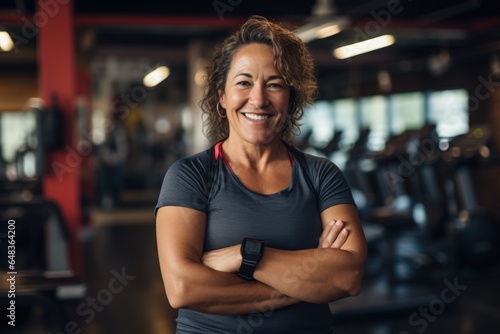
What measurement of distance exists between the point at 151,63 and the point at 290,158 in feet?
35.0

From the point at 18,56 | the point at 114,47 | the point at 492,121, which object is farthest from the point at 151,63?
the point at 492,121

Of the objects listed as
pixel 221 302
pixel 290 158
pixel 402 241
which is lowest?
pixel 402 241

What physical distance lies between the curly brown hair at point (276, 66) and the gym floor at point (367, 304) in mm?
2467

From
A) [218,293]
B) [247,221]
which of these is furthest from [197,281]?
[247,221]

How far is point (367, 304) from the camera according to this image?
4.10 meters

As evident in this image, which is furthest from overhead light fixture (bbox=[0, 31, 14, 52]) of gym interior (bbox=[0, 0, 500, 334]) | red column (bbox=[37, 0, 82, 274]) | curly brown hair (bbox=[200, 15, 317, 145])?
curly brown hair (bbox=[200, 15, 317, 145])

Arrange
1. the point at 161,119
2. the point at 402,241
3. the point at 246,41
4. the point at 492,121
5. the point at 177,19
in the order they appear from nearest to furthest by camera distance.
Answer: the point at 246,41, the point at 177,19, the point at 402,241, the point at 492,121, the point at 161,119

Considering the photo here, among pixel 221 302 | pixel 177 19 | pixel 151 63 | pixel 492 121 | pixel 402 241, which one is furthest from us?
pixel 151 63

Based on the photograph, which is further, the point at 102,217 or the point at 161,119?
the point at 161,119

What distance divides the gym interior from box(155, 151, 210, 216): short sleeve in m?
0.29

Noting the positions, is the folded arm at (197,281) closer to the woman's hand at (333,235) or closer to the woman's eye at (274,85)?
the woman's hand at (333,235)

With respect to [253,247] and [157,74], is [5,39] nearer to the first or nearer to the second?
[253,247]

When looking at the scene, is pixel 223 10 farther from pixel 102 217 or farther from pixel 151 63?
pixel 151 63

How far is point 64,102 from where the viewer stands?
4.78 meters
